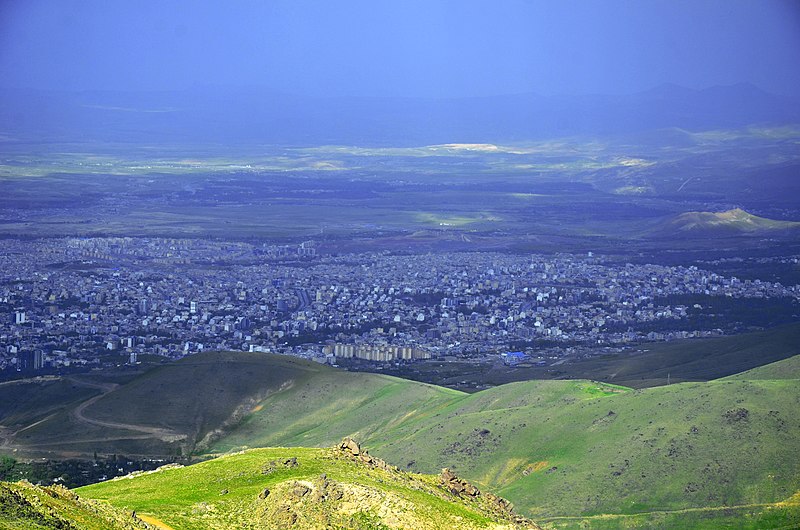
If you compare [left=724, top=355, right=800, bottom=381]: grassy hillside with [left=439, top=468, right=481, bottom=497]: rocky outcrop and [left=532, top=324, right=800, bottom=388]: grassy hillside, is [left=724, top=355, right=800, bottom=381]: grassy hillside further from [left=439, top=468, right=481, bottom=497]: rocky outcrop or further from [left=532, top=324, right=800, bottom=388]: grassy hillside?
[left=439, top=468, right=481, bottom=497]: rocky outcrop

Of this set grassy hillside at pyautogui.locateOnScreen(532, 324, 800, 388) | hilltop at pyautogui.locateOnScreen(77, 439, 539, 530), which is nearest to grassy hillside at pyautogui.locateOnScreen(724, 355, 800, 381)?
grassy hillside at pyautogui.locateOnScreen(532, 324, 800, 388)

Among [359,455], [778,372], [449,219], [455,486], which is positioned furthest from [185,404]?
[449,219]

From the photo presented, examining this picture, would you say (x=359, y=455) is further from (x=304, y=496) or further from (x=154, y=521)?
(x=154, y=521)

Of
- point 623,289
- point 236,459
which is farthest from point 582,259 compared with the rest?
point 236,459

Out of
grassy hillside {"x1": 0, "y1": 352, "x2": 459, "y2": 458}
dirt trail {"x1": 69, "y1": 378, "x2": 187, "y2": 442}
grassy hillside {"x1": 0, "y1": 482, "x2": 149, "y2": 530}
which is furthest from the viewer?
dirt trail {"x1": 69, "y1": 378, "x2": 187, "y2": 442}

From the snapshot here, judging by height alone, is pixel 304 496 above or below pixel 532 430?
above

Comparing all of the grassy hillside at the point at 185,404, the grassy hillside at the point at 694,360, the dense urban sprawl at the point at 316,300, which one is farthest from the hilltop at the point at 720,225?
the grassy hillside at the point at 185,404

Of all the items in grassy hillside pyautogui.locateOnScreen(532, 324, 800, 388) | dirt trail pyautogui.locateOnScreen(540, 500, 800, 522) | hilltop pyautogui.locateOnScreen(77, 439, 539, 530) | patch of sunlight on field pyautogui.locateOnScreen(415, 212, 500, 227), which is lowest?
dirt trail pyautogui.locateOnScreen(540, 500, 800, 522)

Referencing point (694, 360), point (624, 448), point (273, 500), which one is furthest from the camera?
point (694, 360)

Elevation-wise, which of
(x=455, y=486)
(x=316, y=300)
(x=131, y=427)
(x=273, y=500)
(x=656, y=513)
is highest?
(x=273, y=500)
